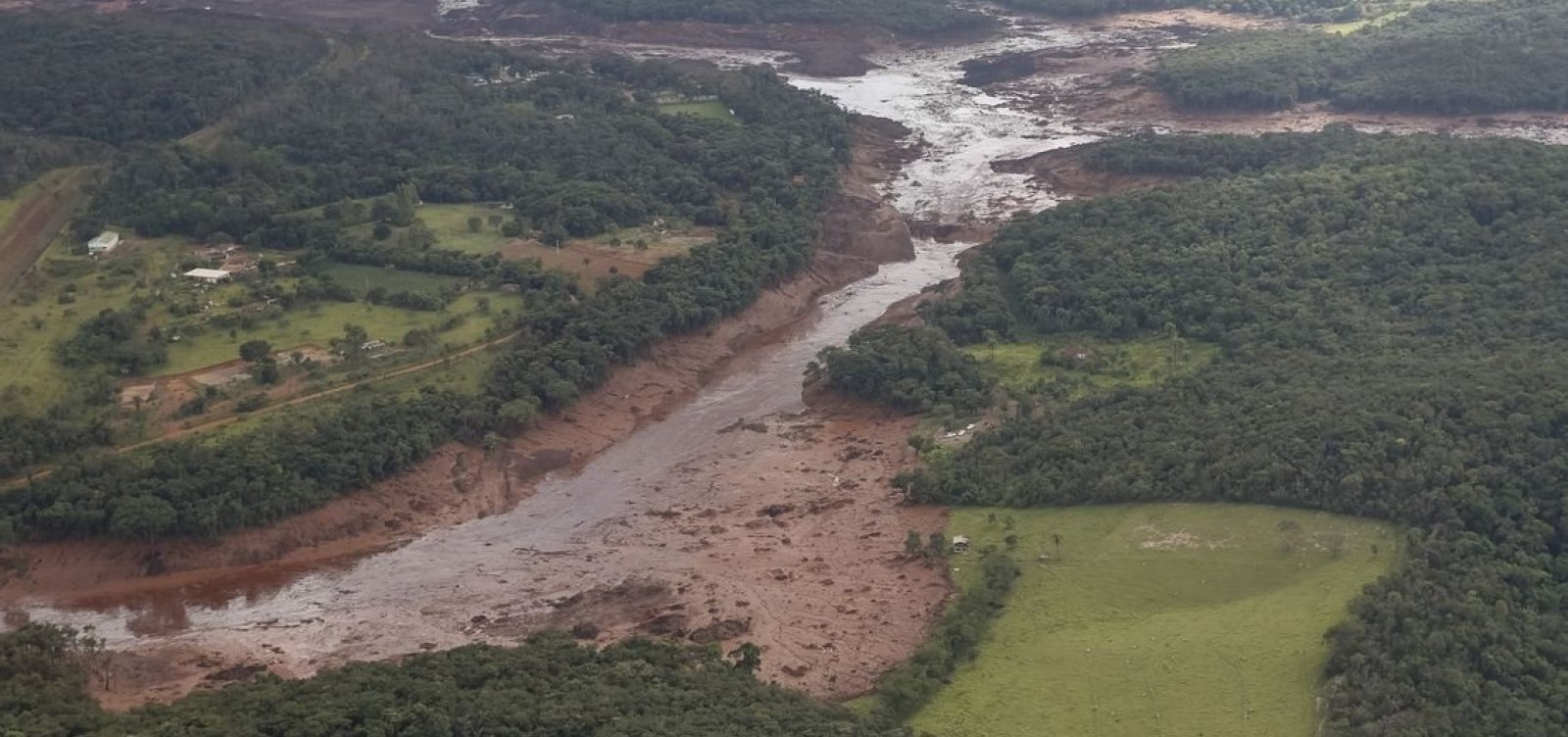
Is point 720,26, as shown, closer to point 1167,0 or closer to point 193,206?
point 1167,0

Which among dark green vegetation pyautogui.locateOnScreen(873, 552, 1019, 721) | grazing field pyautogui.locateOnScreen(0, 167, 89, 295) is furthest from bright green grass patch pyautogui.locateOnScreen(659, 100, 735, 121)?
dark green vegetation pyautogui.locateOnScreen(873, 552, 1019, 721)

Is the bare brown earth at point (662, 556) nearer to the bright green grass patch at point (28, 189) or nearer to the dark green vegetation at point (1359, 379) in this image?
the dark green vegetation at point (1359, 379)

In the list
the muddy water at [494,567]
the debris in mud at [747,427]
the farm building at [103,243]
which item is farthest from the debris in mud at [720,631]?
the farm building at [103,243]

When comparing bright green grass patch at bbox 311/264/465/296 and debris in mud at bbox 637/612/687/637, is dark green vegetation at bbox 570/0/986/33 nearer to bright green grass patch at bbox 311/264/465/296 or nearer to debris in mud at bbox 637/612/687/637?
bright green grass patch at bbox 311/264/465/296

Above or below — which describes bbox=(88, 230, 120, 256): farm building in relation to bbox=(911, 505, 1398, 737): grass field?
above

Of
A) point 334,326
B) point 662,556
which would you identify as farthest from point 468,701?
point 334,326

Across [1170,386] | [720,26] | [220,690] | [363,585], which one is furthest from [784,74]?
[220,690]

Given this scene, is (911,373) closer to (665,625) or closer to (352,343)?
A: (665,625)
